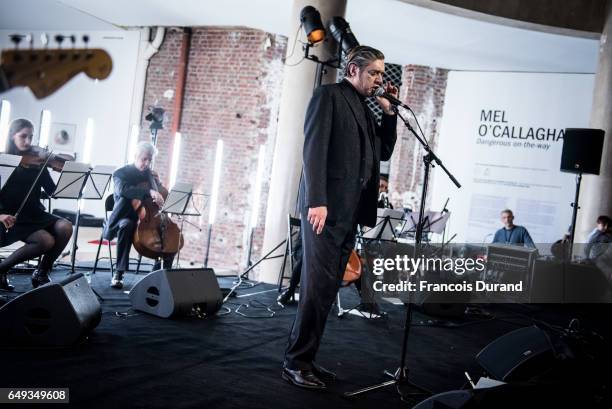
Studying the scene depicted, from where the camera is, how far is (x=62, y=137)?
1129 centimetres

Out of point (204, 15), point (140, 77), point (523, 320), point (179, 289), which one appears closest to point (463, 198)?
point (523, 320)

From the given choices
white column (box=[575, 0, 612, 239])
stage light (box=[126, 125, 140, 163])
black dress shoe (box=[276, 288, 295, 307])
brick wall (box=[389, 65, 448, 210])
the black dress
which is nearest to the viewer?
the black dress

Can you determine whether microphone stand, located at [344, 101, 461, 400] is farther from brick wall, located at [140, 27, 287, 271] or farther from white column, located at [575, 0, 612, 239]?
brick wall, located at [140, 27, 287, 271]

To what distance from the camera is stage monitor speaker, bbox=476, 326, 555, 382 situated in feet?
9.14

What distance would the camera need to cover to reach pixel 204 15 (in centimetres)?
951

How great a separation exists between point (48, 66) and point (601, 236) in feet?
37.2

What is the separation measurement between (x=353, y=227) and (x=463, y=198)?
813cm

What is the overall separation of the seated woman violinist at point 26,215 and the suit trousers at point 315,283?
9.36ft

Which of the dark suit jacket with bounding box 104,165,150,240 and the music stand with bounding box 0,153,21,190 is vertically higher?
the music stand with bounding box 0,153,21,190

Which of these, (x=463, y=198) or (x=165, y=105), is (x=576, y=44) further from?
(x=165, y=105)

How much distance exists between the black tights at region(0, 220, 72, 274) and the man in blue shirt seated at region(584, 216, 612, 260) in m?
7.02

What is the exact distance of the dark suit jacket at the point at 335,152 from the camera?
9.73 ft

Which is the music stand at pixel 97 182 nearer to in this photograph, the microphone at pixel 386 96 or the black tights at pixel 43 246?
the black tights at pixel 43 246

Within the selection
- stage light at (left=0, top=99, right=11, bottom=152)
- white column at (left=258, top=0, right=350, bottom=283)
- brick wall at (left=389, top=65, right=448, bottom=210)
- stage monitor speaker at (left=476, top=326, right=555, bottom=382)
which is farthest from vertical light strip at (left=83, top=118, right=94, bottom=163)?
stage monitor speaker at (left=476, top=326, right=555, bottom=382)
